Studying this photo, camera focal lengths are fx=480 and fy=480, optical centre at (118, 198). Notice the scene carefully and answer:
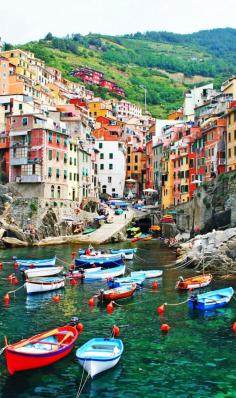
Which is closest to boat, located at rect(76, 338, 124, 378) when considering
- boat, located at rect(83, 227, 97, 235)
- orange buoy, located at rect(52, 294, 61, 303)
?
orange buoy, located at rect(52, 294, 61, 303)

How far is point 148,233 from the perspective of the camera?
106750 mm

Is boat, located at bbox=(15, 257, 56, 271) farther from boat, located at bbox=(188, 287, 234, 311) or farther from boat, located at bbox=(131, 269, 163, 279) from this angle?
boat, located at bbox=(188, 287, 234, 311)

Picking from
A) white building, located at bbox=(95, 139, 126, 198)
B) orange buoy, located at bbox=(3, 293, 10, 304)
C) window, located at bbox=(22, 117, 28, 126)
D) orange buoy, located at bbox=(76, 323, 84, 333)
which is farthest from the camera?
white building, located at bbox=(95, 139, 126, 198)

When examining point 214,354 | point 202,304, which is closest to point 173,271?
point 202,304

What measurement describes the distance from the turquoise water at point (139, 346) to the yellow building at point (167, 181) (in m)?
63.1

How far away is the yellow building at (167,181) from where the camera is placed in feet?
362

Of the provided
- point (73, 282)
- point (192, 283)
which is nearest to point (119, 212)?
point (73, 282)

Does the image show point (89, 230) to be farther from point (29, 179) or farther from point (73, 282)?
point (73, 282)

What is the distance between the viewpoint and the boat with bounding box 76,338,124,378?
2417 cm

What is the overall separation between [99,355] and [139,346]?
14.7 ft

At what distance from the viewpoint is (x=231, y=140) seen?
270ft

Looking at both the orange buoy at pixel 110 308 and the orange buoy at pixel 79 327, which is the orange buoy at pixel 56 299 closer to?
the orange buoy at pixel 110 308

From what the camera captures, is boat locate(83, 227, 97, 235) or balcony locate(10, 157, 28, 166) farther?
balcony locate(10, 157, 28, 166)

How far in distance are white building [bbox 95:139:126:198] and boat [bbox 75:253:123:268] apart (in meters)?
76.1
